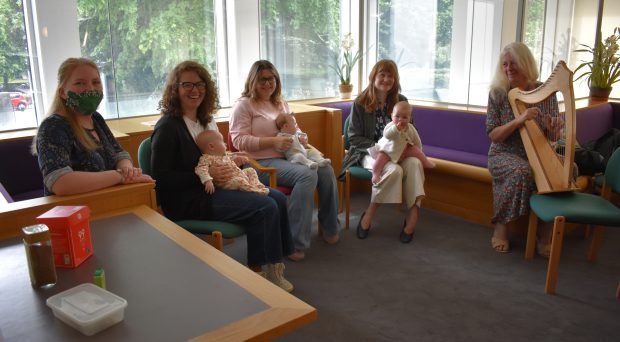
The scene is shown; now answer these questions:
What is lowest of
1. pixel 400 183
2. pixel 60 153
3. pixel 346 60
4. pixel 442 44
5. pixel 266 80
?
pixel 400 183

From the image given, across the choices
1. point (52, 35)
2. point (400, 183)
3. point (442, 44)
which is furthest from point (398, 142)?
point (52, 35)

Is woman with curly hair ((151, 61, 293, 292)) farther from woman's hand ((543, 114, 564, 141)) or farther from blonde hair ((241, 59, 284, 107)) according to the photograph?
woman's hand ((543, 114, 564, 141))

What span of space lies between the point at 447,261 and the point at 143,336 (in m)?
2.55

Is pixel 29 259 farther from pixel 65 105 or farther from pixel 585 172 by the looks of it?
Answer: pixel 585 172

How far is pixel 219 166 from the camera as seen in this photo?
2.68 metres

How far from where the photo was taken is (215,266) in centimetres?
152

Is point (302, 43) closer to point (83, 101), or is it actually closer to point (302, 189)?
point (302, 189)

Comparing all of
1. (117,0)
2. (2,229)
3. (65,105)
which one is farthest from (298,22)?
(2,229)

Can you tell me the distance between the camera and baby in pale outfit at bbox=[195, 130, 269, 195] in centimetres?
267

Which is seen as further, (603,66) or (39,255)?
(603,66)

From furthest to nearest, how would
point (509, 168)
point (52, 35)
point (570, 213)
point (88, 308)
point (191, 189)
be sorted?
point (52, 35) → point (509, 168) → point (570, 213) → point (191, 189) → point (88, 308)

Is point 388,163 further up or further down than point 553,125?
further down

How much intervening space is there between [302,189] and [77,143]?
1458 mm

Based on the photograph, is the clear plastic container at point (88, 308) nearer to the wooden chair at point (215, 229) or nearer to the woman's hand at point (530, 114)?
the wooden chair at point (215, 229)
